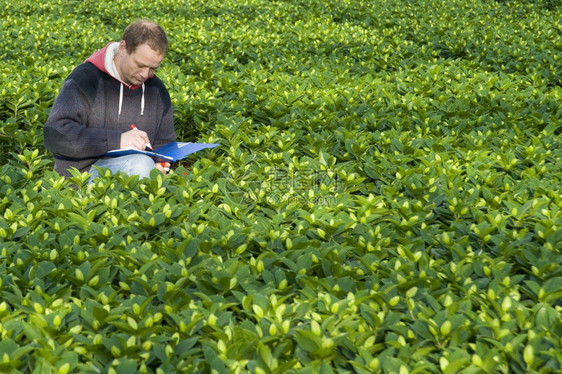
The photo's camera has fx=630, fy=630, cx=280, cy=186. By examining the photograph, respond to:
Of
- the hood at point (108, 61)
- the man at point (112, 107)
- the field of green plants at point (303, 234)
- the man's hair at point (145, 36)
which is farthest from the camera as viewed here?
the hood at point (108, 61)

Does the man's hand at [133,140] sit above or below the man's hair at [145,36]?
below

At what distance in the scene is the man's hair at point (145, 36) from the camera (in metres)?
4.32

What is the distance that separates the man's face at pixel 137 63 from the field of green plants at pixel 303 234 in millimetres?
781

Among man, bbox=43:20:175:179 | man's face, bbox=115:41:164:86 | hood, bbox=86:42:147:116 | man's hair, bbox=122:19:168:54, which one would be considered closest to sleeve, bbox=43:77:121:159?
man, bbox=43:20:175:179

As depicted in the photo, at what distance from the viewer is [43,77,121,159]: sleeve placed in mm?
4488

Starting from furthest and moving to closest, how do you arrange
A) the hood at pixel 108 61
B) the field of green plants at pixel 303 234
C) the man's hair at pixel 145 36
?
the hood at pixel 108 61 < the man's hair at pixel 145 36 < the field of green plants at pixel 303 234

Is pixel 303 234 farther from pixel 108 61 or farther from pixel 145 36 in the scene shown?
pixel 108 61

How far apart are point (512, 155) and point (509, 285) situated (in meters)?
1.79

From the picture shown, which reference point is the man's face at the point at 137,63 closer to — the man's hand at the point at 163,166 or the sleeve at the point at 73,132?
the sleeve at the point at 73,132

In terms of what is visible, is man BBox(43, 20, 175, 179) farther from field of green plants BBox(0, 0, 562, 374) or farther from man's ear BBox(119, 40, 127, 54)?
field of green plants BBox(0, 0, 562, 374)

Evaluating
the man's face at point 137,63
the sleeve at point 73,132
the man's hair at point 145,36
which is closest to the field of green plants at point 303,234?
the sleeve at point 73,132

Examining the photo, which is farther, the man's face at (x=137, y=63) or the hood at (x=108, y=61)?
the hood at (x=108, y=61)

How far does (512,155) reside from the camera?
15.0 ft

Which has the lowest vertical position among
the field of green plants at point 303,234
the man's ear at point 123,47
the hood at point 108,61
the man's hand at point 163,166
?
the man's hand at point 163,166
